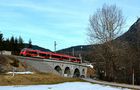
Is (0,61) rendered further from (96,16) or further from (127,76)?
(127,76)

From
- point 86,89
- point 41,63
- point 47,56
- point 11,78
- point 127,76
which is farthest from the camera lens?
point 47,56

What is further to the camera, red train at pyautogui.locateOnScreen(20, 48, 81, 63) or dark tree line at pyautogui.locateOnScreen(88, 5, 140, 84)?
red train at pyautogui.locateOnScreen(20, 48, 81, 63)

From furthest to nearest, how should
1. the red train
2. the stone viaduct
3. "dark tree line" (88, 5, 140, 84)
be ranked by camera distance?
1. the red train
2. the stone viaduct
3. "dark tree line" (88, 5, 140, 84)

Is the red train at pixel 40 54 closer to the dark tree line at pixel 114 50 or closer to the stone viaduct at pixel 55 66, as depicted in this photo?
the stone viaduct at pixel 55 66

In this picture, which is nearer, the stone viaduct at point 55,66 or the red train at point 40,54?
the stone viaduct at point 55,66

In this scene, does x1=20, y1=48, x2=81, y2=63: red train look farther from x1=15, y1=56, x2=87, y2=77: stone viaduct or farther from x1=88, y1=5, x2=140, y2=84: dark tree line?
x1=88, y1=5, x2=140, y2=84: dark tree line

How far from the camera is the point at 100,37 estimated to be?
66.2 meters

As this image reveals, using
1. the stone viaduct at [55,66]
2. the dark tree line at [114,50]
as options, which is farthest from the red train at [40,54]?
the dark tree line at [114,50]

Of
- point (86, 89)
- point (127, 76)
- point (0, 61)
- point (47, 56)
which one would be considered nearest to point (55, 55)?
point (47, 56)

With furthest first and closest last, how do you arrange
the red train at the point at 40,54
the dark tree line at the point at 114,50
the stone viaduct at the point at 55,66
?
the red train at the point at 40,54 → the stone viaduct at the point at 55,66 → the dark tree line at the point at 114,50

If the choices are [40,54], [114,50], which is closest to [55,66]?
[40,54]

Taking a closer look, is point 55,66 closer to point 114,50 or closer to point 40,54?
point 40,54

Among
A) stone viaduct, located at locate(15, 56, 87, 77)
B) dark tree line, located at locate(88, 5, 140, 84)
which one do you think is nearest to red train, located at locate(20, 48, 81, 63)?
stone viaduct, located at locate(15, 56, 87, 77)

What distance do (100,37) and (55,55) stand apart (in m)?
46.9
